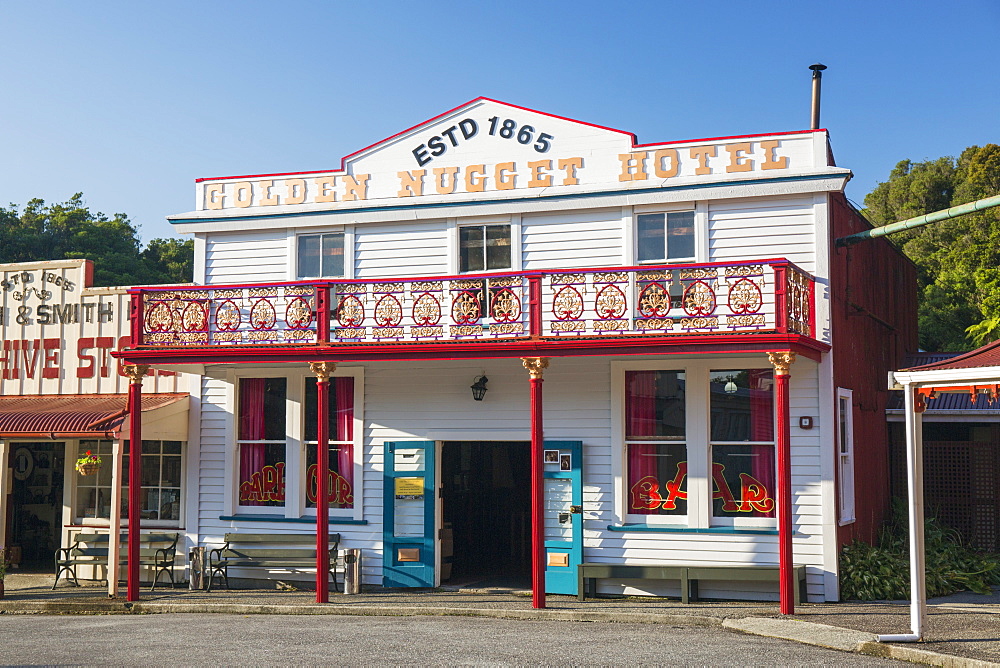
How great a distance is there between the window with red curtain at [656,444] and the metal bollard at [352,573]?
3.91 metres

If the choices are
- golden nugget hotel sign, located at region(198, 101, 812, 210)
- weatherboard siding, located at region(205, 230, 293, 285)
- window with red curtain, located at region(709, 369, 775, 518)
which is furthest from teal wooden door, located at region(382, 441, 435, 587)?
window with red curtain, located at region(709, 369, 775, 518)

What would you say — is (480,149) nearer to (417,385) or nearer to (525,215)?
(525,215)

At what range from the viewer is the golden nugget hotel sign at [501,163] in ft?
45.3

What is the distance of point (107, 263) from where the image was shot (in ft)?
141

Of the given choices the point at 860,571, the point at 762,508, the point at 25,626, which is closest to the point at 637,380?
the point at 762,508

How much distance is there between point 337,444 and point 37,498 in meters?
6.83

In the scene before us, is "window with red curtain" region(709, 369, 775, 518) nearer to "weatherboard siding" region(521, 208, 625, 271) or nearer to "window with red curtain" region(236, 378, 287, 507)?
"weatherboard siding" region(521, 208, 625, 271)

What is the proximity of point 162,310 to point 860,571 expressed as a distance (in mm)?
10016

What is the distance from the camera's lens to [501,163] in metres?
14.8

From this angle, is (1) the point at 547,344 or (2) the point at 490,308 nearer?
(1) the point at 547,344

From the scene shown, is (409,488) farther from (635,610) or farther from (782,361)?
(782,361)

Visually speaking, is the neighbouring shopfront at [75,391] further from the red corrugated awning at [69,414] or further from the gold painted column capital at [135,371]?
the gold painted column capital at [135,371]

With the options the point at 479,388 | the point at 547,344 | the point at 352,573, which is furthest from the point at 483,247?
the point at 352,573

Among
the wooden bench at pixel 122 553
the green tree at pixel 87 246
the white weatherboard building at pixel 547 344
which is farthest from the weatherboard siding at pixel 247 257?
the green tree at pixel 87 246
